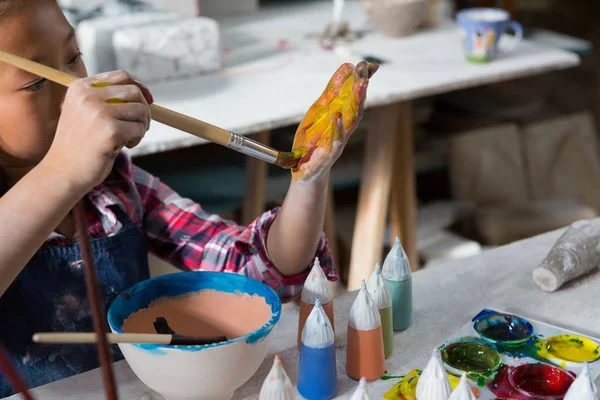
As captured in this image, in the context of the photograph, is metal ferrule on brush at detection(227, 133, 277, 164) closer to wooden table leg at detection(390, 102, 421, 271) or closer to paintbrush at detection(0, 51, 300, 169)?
paintbrush at detection(0, 51, 300, 169)

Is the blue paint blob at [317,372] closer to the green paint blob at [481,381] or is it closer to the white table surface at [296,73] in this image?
the green paint blob at [481,381]

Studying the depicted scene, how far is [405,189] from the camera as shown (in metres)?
2.21

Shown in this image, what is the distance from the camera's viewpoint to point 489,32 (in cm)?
197

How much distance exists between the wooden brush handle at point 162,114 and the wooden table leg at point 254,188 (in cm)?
137

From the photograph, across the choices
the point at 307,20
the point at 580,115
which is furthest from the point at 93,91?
the point at 580,115

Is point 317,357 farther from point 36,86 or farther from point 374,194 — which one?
point 374,194

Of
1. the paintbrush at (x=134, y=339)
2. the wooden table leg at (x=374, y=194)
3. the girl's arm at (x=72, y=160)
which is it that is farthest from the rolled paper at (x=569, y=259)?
the wooden table leg at (x=374, y=194)

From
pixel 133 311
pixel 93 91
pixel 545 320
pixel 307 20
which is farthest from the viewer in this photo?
pixel 307 20

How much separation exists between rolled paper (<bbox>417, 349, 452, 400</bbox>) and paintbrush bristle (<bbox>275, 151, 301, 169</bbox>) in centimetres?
28

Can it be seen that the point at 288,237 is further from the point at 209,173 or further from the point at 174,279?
the point at 209,173

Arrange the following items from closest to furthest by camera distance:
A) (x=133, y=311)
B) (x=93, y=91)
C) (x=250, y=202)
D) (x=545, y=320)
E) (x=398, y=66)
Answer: (x=93, y=91)
(x=133, y=311)
(x=545, y=320)
(x=398, y=66)
(x=250, y=202)

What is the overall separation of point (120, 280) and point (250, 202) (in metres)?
1.19

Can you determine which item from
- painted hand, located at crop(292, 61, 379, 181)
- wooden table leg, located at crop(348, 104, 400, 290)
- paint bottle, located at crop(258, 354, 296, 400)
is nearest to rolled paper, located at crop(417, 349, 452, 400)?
paint bottle, located at crop(258, 354, 296, 400)

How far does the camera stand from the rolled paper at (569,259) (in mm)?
1062
